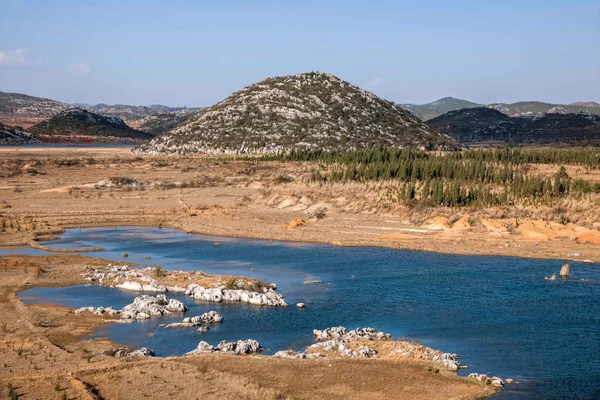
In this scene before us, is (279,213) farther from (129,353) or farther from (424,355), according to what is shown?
(424,355)

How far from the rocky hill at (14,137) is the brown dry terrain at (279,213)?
85573 millimetres

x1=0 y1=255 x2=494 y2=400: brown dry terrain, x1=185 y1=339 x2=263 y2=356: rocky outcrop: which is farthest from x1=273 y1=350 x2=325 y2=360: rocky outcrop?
x1=185 y1=339 x2=263 y2=356: rocky outcrop

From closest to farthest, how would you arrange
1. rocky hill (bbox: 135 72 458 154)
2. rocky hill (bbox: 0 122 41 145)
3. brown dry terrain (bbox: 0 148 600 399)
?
brown dry terrain (bbox: 0 148 600 399) → rocky hill (bbox: 135 72 458 154) → rocky hill (bbox: 0 122 41 145)

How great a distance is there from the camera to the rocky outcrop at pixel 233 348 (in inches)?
1014

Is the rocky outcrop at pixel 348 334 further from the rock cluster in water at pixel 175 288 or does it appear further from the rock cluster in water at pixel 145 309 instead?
the rock cluster in water at pixel 145 309

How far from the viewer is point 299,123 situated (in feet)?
413

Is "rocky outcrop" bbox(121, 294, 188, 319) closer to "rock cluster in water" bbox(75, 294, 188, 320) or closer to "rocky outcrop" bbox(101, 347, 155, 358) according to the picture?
"rock cluster in water" bbox(75, 294, 188, 320)

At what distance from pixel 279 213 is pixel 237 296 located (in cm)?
3012

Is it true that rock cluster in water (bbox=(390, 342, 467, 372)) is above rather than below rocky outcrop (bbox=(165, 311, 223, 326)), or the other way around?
above

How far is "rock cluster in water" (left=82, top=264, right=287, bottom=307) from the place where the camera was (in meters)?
33.6

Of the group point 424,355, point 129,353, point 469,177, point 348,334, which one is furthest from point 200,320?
point 469,177

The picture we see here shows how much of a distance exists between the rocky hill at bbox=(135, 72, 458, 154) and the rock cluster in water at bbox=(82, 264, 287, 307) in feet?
253

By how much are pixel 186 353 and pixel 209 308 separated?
723 centimetres

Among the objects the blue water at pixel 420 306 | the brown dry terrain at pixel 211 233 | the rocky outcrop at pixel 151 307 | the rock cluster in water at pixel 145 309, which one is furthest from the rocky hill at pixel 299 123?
the rock cluster in water at pixel 145 309
